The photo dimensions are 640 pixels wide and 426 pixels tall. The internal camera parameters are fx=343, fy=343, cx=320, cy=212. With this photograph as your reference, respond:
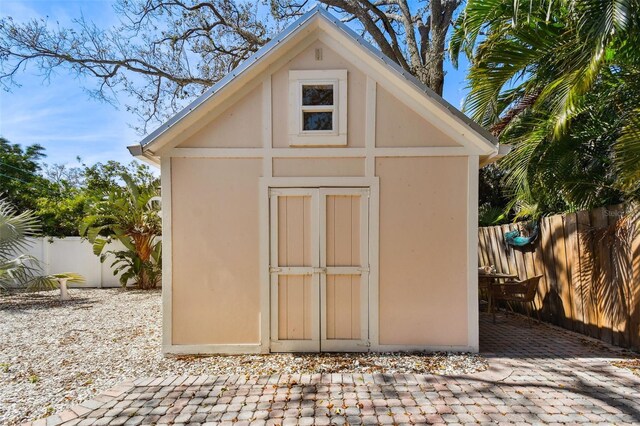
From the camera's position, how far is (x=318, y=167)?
16.8ft

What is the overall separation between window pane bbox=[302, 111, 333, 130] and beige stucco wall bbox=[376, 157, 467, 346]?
3.25 ft

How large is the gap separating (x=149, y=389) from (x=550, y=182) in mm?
6806

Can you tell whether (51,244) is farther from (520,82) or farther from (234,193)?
(520,82)

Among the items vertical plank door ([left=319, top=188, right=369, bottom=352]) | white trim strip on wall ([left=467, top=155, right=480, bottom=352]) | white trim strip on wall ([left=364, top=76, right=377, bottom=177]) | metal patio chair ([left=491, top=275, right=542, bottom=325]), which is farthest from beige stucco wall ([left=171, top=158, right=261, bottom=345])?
metal patio chair ([left=491, top=275, right=542, bottom=325])

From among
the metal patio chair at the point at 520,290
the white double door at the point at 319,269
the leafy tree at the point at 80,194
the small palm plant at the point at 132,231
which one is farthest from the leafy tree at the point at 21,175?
the metal patio chair at the point at 520,290

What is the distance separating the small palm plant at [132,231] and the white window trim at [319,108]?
23.4ft

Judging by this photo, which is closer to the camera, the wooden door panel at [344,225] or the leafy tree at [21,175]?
the wooden door panel at [344,225]

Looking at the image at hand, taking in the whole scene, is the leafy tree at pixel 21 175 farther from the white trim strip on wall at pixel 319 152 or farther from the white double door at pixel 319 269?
the white double door at pixel 319 269

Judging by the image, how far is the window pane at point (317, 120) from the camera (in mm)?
5137

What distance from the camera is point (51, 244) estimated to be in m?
11.4

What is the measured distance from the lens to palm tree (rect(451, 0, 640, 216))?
3.95 m

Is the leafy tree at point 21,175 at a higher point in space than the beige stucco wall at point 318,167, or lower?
higher

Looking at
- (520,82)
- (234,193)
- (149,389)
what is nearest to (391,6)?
(520,82)

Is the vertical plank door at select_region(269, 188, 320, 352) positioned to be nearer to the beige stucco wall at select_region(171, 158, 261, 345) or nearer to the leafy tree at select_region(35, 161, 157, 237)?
the beige stucco wall at select_region(171, 158, 261, 345)
